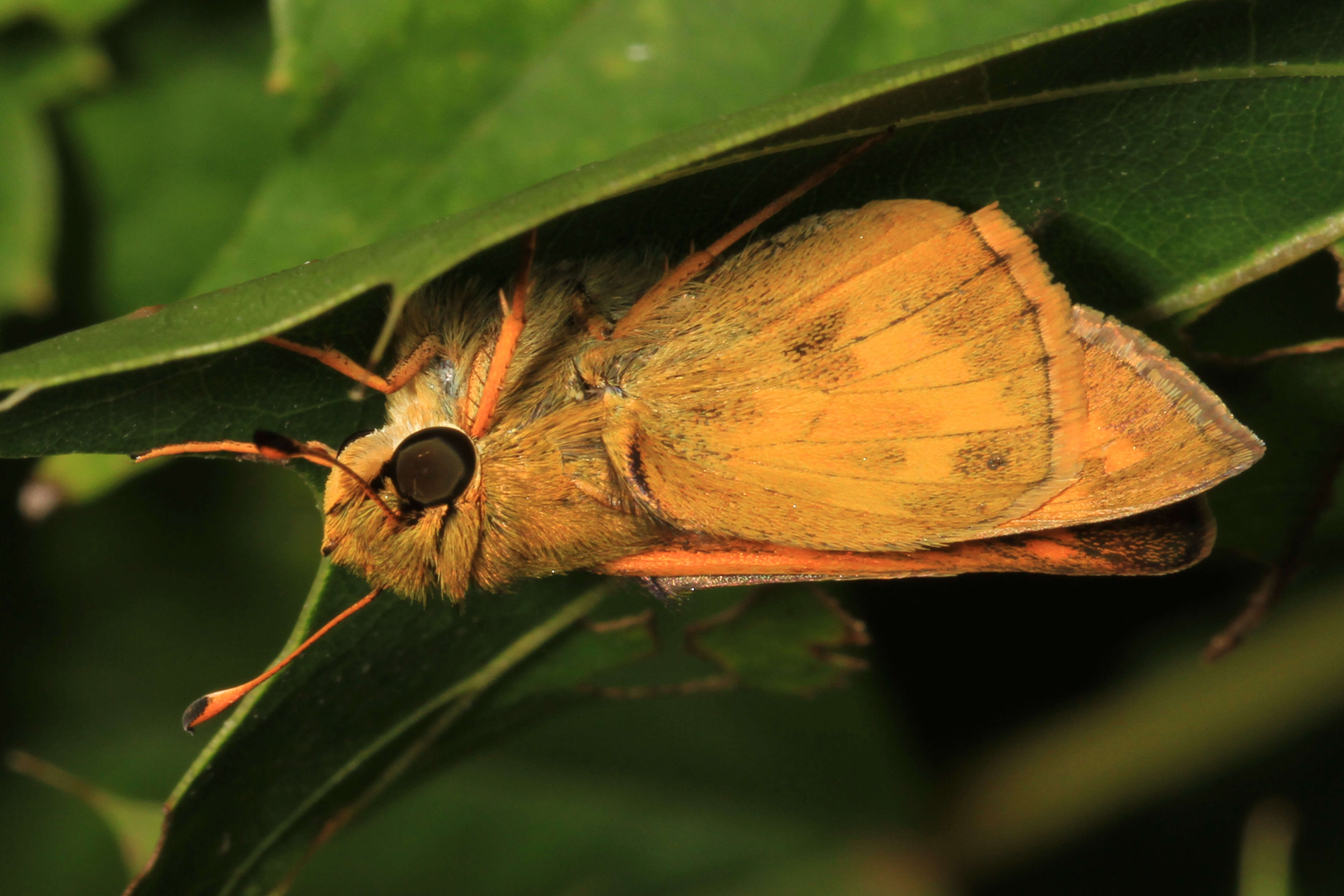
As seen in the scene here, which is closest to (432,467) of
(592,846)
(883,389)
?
(883,389)

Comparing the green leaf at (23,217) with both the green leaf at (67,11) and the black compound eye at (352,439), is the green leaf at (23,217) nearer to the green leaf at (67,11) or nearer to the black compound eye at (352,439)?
the green leaf at (67,11)

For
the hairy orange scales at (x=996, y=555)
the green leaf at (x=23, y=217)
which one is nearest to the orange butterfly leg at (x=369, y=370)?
the hairy orange scales at (x=996, y=555)

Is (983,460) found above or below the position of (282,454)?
below

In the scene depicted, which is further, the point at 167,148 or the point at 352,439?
the point at 167,148

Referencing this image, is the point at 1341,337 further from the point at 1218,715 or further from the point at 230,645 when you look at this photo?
the point at 230,645

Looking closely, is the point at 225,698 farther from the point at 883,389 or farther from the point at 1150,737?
the point at 1150,737

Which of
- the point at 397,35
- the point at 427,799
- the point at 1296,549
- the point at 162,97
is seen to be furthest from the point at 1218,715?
the point at 162,97

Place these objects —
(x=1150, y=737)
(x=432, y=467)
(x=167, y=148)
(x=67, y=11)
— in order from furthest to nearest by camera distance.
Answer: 1. (x=1150, y=737)
2. (x=167, y=148)
3. (x=67, y=11)
4. (x=432, y=467)
